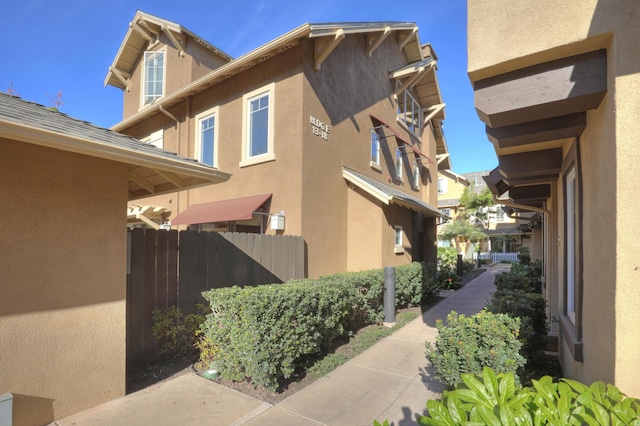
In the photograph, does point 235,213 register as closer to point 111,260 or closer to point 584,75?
point 111,260

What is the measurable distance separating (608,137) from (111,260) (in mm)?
5520

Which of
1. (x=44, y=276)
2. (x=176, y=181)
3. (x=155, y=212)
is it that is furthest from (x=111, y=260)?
(x=155, y=212)

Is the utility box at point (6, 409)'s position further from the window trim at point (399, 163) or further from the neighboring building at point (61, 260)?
the window trim at point (399, 163)

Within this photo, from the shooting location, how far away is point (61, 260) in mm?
4023

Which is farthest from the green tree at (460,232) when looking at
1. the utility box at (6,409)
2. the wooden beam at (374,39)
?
the utility box at (6,409)

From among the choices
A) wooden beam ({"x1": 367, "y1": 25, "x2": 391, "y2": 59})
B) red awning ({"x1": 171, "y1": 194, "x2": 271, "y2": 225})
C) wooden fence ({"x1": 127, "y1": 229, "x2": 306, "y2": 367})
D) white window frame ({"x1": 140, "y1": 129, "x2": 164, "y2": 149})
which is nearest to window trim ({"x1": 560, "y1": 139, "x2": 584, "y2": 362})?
wooden fence ({"x1": 127, "y1": 229, "x2": 306, "y2": 367})

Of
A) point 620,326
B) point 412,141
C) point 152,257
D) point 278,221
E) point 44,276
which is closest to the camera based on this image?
point 620,326

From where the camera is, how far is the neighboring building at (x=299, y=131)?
370 inches

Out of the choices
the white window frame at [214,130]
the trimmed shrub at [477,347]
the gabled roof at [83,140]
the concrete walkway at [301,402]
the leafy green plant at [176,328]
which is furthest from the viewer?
the white window frame at [214,130]

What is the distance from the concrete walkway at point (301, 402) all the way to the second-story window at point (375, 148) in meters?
8.83

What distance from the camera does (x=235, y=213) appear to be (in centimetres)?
946

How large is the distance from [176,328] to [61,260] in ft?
7.71

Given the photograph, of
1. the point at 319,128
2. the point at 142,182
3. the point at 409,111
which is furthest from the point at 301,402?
the point at 409,111

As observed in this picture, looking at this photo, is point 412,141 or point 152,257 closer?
point 152,257
